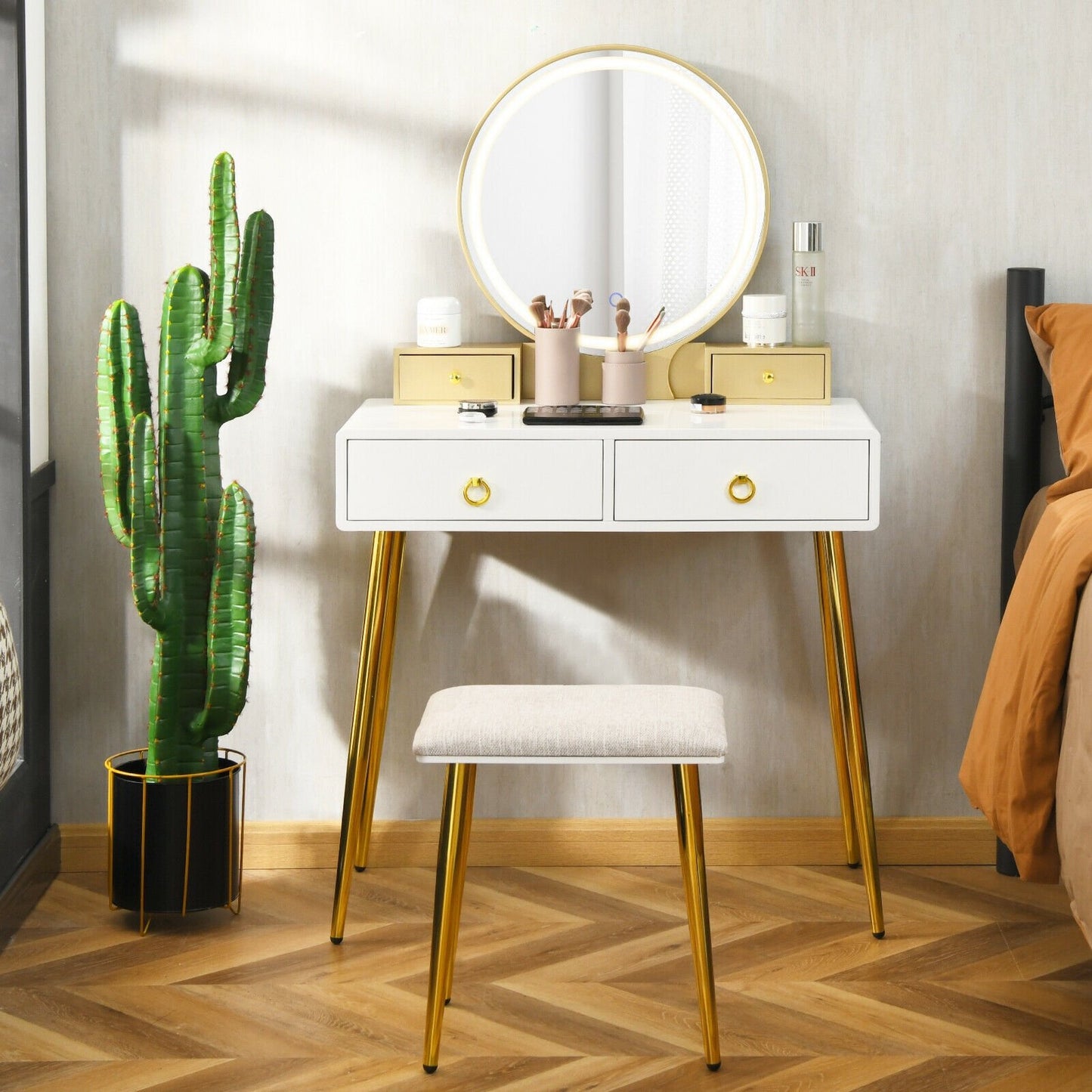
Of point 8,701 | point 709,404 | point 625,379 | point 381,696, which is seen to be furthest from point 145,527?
point 709,404

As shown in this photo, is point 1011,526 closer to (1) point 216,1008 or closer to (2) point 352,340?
(2) point 352,340

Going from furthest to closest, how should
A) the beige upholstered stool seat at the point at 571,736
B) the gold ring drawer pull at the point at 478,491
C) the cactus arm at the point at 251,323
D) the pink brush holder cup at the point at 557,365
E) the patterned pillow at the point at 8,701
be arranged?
the pink brush holder cup at the point at 557,365
the cactus arm at the point at 251,323
the gold ring drawer pull at the point at 478,491
the patterned pillow at the point at 8,701
the beige upholstered stool seat at the point at 571,736

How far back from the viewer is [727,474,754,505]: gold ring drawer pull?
85.7 inches

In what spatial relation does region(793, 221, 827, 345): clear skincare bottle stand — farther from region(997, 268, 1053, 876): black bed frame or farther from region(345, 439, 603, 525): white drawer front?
region(345, 439, 603, 525): white drawer front

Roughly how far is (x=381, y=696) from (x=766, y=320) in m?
0.92

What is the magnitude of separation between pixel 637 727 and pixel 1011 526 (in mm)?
1005

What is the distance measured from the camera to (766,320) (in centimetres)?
246

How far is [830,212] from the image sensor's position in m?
2.54

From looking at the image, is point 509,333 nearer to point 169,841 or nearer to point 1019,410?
point 1019,410

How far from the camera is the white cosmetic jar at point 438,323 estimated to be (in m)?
2.45

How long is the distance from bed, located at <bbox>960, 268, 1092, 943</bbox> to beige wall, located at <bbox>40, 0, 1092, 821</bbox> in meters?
0.08

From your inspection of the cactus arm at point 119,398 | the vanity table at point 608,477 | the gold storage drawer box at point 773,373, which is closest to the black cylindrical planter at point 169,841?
the cactus arm at point 119,398

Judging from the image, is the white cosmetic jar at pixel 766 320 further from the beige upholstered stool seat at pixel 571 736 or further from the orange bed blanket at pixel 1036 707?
the beige upholstered stool seat at pixel 571 736

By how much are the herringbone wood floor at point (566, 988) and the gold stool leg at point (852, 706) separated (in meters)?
0.09
